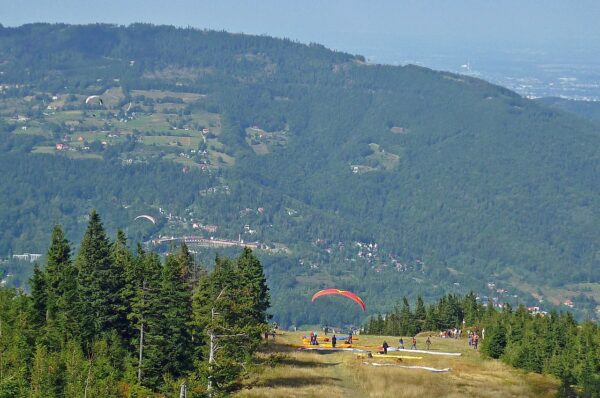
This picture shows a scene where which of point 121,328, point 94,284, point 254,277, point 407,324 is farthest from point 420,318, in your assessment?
point 94,284

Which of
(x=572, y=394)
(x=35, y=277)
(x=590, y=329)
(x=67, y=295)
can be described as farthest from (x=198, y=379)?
(x=590, y=329)

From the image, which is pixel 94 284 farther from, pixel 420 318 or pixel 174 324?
pixel 420 318

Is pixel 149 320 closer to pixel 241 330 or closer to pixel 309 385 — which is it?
pixel 241 330

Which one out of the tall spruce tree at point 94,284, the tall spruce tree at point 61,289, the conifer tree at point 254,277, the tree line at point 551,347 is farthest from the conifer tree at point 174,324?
the tree line at point 551,347

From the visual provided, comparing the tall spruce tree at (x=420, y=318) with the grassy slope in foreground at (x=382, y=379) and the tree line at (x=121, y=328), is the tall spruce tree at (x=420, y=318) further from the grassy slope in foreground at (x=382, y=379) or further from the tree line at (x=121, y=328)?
the tree line at (x=121, y=328)

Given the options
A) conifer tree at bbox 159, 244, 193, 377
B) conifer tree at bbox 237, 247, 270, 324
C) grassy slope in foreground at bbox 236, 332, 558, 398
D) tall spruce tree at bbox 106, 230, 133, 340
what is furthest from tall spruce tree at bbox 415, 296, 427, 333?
conifer tree at bbox 159, 244, 193, 377
